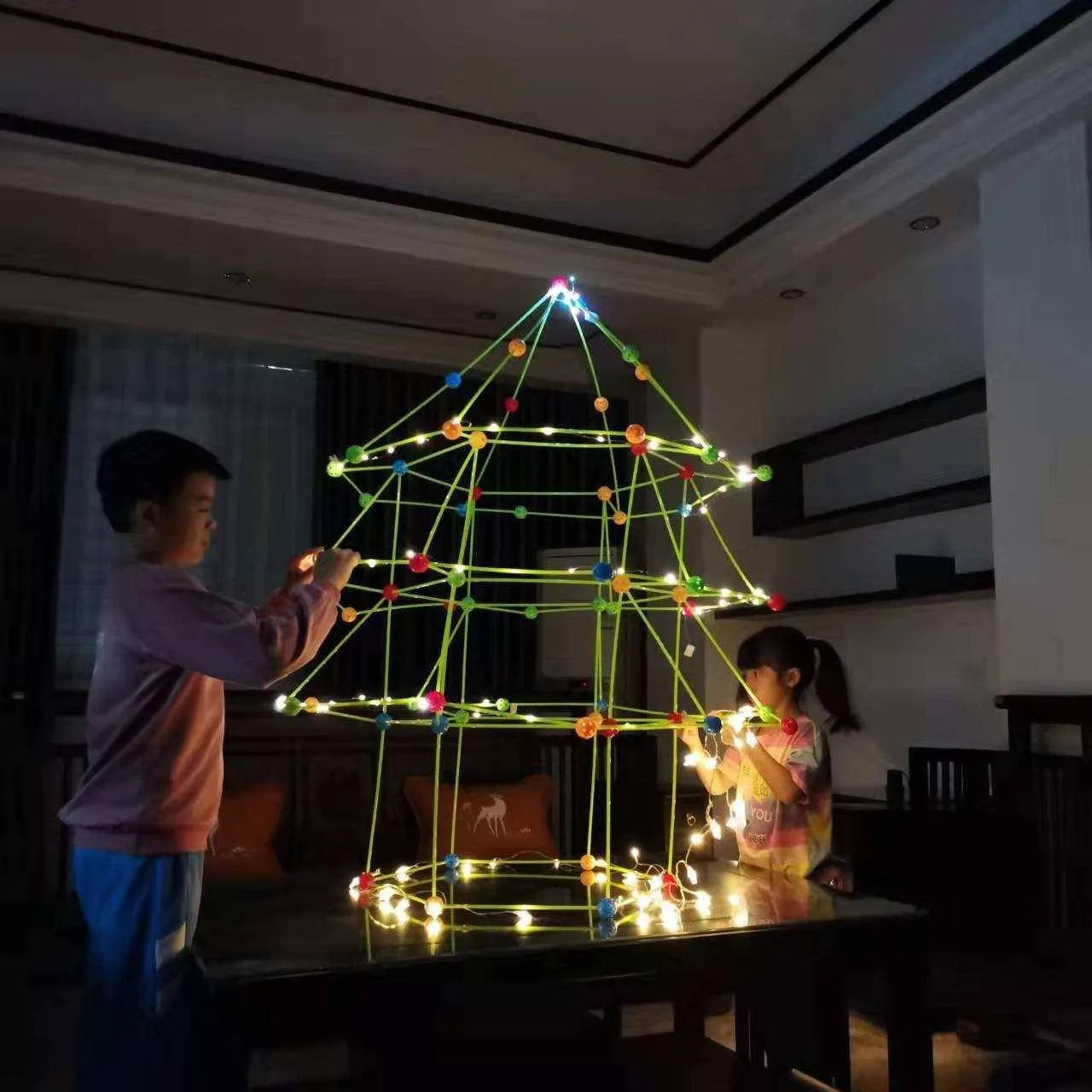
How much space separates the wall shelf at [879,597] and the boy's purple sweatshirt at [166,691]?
7.15ft

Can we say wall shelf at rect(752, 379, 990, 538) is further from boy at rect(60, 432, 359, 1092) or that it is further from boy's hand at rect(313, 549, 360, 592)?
boy at rect(60, 432, 359, 1092)

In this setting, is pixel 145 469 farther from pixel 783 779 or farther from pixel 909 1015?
pixel 909 1015

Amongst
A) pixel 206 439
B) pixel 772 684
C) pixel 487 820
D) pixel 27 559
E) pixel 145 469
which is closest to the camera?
→ pixel 145 469

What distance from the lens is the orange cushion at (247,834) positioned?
3.45 meters

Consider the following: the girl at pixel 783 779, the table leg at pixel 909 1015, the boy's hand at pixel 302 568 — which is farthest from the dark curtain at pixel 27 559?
the table leg at pixel 909 1015

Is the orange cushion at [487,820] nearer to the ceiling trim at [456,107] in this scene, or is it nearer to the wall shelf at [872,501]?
the wall shelf at [872,501]

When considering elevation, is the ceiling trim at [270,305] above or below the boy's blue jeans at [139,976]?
above

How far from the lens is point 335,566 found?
5.62 ft

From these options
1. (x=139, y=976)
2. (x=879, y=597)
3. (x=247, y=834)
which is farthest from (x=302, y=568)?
(x=879, y=597)

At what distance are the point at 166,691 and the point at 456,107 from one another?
7.41 ft

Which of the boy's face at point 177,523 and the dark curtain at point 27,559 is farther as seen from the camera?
the dark curtain at point 27,559

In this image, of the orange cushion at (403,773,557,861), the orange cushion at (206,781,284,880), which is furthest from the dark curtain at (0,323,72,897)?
the orange cushion at (403,773,557,861)

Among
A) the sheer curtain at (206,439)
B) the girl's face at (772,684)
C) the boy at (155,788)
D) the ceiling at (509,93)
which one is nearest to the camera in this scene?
the boy at (155,788)

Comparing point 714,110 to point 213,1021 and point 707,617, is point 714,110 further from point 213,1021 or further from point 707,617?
point 213,1021
